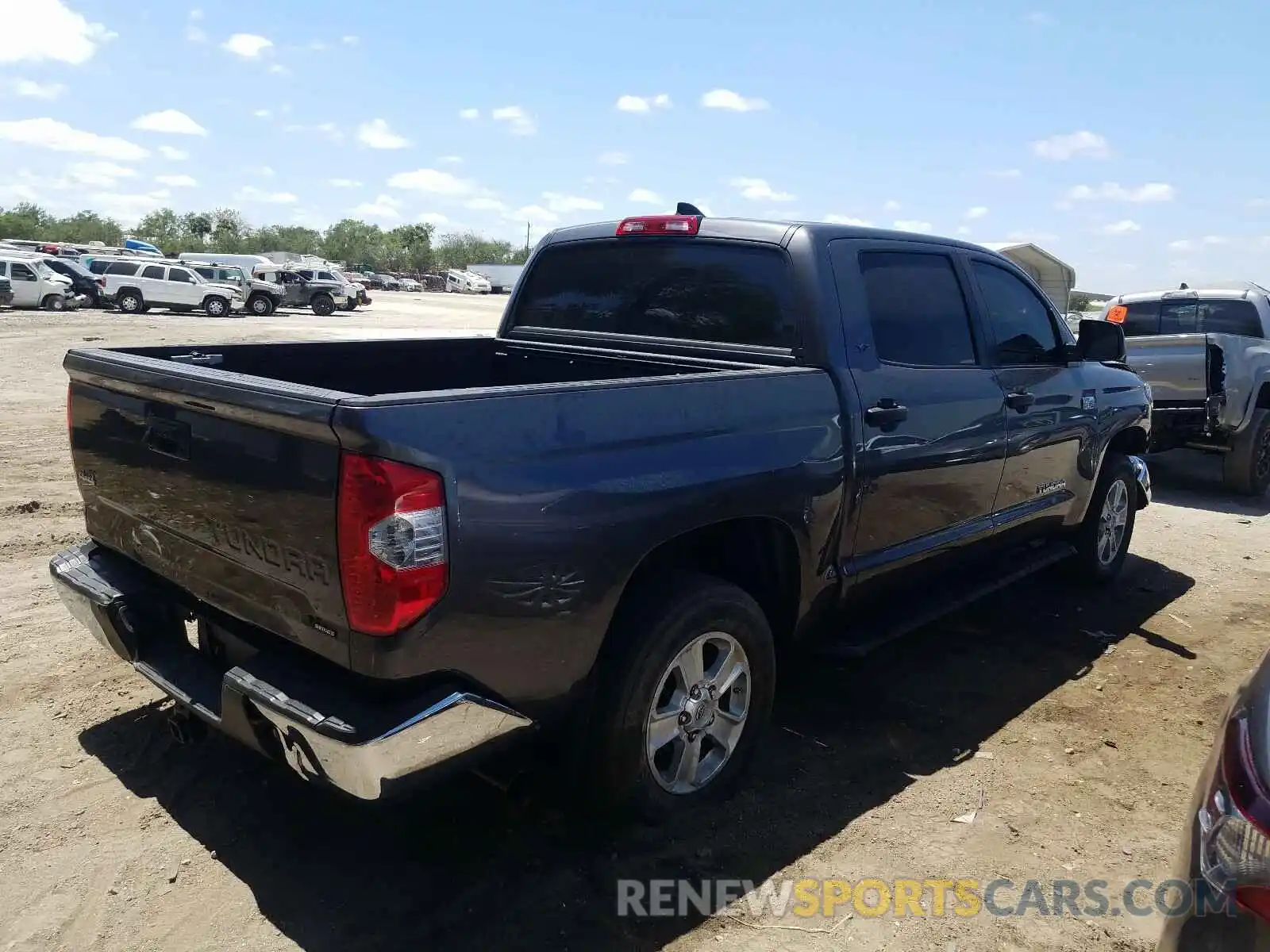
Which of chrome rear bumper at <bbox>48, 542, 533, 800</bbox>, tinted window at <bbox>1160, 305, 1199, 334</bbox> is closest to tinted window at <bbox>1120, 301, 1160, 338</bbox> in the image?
tinted window at <bbox>1160, 305, 1199, 334</bbox>

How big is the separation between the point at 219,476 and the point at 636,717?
54.2 inches

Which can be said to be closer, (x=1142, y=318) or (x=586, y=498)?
(x=586, y=498)

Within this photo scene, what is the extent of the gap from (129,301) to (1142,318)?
28.9 metres

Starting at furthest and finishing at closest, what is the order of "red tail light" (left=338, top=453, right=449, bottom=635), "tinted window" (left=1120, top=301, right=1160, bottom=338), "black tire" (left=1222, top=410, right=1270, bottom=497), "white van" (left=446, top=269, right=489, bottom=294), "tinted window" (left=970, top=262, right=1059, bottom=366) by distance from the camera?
"white van" (left=446, top=269, right=489, bottom=294) → "tinted window" (left=1120, top=301, right=1160, bottom=338) → "black tire" (left=1222, top=410, right=1270, bottom=497) → "tinted window" (left=970, top=262, right=1059, bottom=366) → "red tail light" (left=338, top=453, right=449, bottom=635)

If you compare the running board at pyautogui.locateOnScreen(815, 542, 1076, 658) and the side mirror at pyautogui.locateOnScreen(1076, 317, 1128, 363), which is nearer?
the running board at pyautogui.locateOnScreen(815, 542, 1076, 658)

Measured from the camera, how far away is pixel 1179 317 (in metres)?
10.2

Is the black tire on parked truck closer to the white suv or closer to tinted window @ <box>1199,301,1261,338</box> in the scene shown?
the white suv

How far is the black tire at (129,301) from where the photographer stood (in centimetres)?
2972

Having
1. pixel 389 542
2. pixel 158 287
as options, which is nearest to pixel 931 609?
pixel 389 542

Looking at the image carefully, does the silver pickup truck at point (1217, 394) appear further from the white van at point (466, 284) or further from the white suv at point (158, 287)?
the white van at point (466, 284)

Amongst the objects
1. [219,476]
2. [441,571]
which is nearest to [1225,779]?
[441,571]

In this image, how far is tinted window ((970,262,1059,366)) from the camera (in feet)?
A: 15.0

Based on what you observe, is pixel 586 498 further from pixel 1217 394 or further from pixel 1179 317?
pixel 1179 317

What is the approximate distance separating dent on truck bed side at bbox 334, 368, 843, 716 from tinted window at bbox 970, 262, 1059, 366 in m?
1.90
